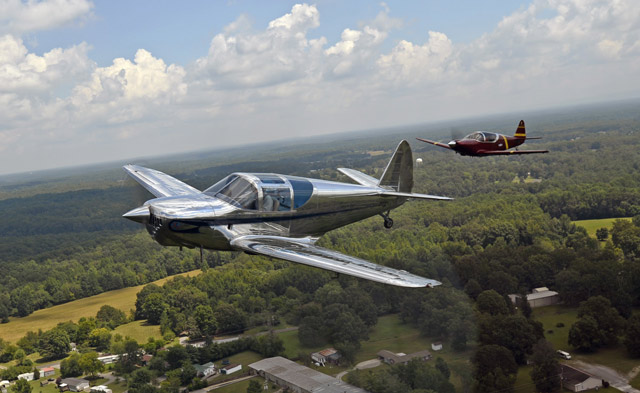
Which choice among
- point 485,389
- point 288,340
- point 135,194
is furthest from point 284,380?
point 135,194

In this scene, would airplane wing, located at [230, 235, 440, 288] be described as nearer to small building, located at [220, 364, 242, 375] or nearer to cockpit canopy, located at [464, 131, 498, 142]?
cockpit canopy, located at [464, 131, 498, 142]

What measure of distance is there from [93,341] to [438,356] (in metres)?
43.3

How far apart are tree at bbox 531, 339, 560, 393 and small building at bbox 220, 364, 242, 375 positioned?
23903 millimetres

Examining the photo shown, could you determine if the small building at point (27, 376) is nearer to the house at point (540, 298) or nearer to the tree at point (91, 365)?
the tree at point (91, 365)

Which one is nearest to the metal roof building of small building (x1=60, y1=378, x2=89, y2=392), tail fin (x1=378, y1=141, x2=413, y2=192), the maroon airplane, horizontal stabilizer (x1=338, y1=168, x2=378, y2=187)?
horizontal stabilizer (x1=338, y1=168, x2=378, y2=187)

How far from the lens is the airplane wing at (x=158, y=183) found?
20.3 metres

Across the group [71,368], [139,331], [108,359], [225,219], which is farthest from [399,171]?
[139,331]

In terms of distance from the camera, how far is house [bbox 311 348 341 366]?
33.9m

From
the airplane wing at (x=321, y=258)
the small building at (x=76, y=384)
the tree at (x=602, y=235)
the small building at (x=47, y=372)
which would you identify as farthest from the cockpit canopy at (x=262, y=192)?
the tree at (x=602, y=235)

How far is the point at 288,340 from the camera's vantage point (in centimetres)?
4025

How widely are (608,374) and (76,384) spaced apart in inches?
1835

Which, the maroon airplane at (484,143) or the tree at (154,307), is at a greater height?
the maroon airplane at (484,143)

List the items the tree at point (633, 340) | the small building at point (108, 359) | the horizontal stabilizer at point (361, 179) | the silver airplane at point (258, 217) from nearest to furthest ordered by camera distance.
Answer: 1. the silver airplane at point (258, 217)
2. the horizontal stabilizer at point (361, 179)
3. the tree at point (633, 340)
4. the small building at point (108, 359)

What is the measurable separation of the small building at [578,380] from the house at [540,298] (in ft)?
41.1
